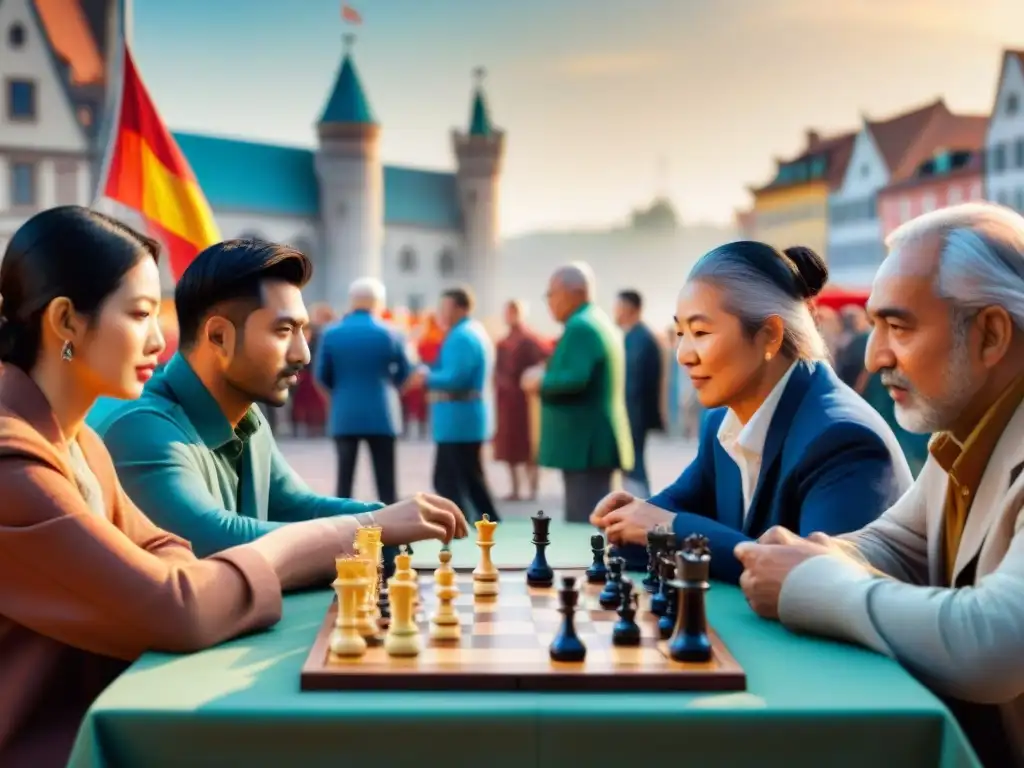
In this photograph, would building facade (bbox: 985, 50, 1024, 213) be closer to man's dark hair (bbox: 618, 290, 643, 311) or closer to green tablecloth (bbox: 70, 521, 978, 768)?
man's dark hair (bbox: 618, 290, 643, 311)

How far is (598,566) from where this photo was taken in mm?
2891

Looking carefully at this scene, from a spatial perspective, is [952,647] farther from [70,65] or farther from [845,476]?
[70,65]

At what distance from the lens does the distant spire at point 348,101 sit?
2066 inches

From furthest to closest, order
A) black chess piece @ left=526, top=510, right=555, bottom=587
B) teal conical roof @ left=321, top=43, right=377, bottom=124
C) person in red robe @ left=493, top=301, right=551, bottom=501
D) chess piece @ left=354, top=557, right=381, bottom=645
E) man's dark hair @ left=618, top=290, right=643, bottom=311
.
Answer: teal conical roof @ left=321, top=43, right=377, bottom=124
person in red robe @ left=493, top=301, right=551, bottom=501
man's dark hair @ left=618, top=290, right=643, bottom=311
black chess piece @ left=526, top=510, right=555, bottom=587
chess piece @ left=354, top=557, right=381, bottom=645

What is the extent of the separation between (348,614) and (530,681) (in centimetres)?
35

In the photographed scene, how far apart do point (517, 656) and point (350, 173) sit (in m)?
52.3

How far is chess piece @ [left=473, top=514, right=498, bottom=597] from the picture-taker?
8.87 ft

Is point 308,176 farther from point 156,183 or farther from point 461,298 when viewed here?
point 156,183

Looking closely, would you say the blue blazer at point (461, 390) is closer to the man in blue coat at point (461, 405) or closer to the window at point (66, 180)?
the man in blue coat at point (461, 405)

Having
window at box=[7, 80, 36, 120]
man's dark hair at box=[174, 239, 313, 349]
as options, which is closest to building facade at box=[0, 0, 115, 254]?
window at box=[7, 80, 36, 120]

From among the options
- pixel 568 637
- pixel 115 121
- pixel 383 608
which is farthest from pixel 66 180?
pixel 568 637

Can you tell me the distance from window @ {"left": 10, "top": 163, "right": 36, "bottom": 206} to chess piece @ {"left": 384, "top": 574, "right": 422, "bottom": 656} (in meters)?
36.5

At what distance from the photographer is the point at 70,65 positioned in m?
39.2

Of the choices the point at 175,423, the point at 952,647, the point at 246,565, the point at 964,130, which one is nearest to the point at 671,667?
the point at 952,647
